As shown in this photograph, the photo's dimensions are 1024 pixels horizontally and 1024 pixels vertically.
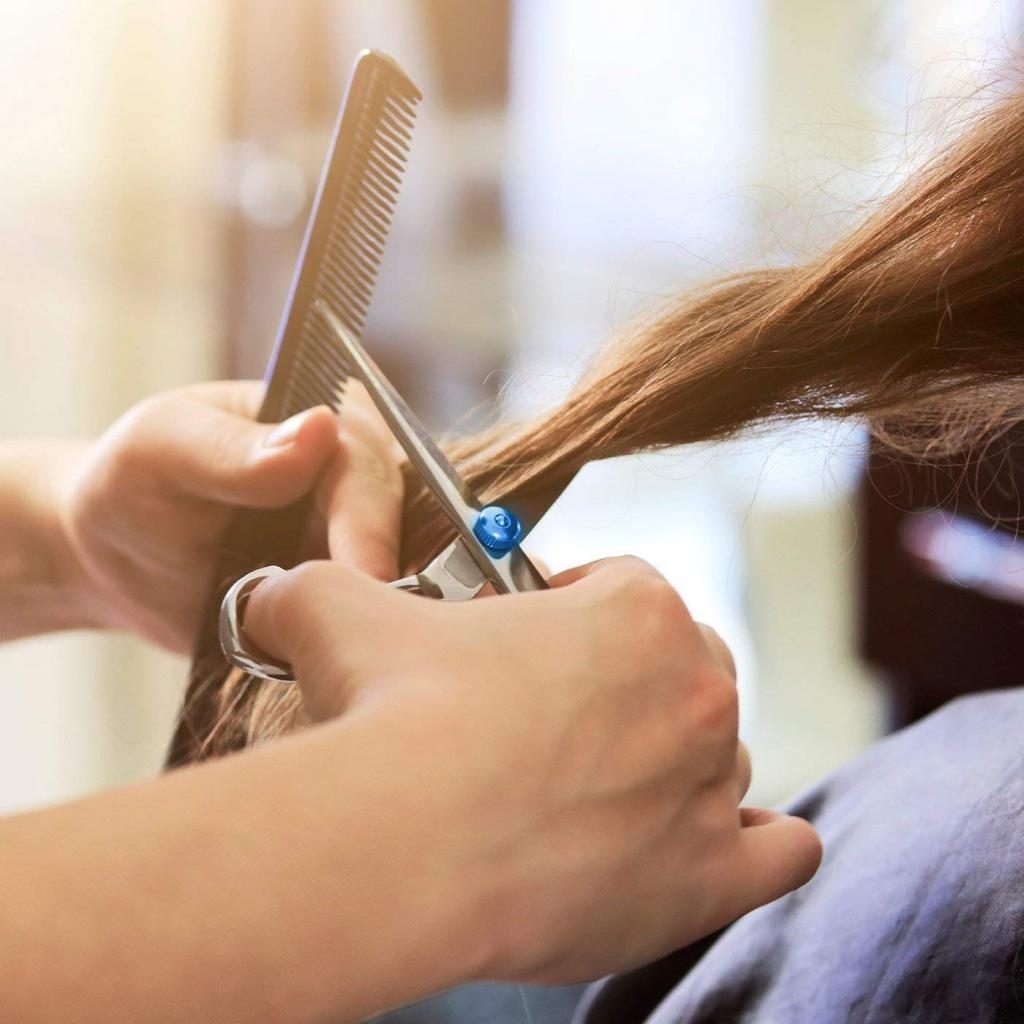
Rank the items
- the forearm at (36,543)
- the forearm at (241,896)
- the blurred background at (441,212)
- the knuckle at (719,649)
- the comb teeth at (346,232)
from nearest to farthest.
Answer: the forearm at (241,896), the knuckle at (719,649), the comb teeth at (346,232), the forearm at (36,543), the blurred background at (441,212)

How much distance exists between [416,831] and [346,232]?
28 cm

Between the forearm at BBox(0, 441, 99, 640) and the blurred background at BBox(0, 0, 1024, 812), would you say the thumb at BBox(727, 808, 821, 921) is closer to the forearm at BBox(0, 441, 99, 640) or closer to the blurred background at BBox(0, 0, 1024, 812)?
the forearm at BBox(0, 441, 99, 640)

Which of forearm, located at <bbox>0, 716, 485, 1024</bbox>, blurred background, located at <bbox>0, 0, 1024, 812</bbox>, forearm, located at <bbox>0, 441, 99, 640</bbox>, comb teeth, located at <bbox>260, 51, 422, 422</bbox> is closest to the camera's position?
forearm, located at <bbox>0, 716, 485, 1024</bbox>

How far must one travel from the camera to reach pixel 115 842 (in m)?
0.24

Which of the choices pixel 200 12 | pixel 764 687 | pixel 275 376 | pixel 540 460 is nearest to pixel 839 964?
pixel 540 460

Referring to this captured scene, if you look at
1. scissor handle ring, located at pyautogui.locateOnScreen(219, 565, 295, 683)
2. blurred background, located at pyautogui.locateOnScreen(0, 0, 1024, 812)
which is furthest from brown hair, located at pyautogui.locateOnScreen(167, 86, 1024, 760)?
blurred background, located at pyautogui.locateOnScreen(0, 0, 1024, 812)

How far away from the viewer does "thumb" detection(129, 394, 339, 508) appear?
18.3 inches

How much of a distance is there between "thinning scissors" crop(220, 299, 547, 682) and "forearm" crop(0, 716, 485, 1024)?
3.0 inches

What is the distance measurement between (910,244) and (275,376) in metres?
0.26

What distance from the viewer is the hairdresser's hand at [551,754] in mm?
255

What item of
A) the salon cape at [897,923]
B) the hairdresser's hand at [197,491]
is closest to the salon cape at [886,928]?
the salon cape at [897,923]

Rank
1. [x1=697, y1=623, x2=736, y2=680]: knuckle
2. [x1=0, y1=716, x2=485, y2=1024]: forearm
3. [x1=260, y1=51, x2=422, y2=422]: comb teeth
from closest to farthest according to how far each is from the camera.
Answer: [x1=0, y1=716, x2=485, y2=1024]: forearm
[x1=697, y1=623, x2=736, y2=680]: knuckle
[x1=260, y1=51, x2=422, y2=422]: comb teeth

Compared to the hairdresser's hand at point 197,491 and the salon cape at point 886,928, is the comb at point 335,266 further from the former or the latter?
the salon cape at point 886,928

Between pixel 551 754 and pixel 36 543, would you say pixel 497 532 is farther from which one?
pixel 36 543
